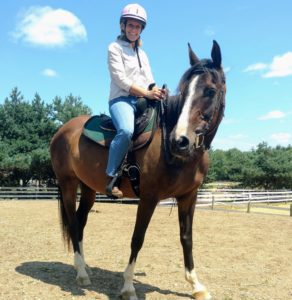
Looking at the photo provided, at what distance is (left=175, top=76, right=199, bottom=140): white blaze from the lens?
3383 mm

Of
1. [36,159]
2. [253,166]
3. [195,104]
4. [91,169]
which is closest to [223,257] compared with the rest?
[91,169]

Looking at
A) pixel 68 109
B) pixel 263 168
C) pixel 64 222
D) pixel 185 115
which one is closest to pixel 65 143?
pixel 64 222

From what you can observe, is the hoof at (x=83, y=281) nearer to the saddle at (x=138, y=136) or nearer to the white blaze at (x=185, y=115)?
the saddle at (x=138, y=136)

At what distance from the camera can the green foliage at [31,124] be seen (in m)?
28.9

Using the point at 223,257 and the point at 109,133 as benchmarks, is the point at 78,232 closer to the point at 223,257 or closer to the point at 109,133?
the point at 109,133

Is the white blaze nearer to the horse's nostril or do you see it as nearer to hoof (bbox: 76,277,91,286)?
the horse's nostril

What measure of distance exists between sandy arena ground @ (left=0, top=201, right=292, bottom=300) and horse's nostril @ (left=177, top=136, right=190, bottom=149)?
2016 millimetres

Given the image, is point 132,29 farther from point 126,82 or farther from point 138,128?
point 138,128

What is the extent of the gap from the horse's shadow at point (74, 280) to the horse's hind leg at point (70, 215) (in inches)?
11.6

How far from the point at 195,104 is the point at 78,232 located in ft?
9.56

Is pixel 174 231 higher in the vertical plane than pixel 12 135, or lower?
lower

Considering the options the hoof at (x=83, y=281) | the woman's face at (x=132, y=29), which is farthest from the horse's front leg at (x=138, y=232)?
the woman's face at (x=132, y=29)

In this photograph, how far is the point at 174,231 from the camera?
33.8 feet

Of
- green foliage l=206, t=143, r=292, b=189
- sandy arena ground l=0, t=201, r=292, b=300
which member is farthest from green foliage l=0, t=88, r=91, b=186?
sandy arena ground l=0, t=201, r=292, b=300
